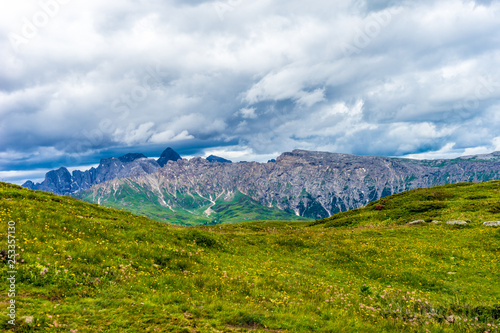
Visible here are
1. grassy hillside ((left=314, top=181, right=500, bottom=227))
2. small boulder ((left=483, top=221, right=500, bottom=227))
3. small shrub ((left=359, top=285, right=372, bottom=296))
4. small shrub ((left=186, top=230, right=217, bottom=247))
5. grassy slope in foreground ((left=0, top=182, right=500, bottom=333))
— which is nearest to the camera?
grassy slope in foreground ((left=0, top=182, right=500, bottom=333))

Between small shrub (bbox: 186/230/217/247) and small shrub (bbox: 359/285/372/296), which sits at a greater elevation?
small shrub (bbox: 186/230/217/247)

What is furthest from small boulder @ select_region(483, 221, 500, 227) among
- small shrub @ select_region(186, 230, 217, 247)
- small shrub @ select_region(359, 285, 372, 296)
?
small shrub @ select_region(186, 230, 217, 247)

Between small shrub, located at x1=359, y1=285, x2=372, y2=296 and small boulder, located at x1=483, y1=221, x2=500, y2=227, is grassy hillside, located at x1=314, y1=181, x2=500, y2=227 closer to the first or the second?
small boulder, located at x1=483, y1=221, x2=500, y2=227

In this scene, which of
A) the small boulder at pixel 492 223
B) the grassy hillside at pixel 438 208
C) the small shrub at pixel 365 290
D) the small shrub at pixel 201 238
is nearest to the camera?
the small shrub at pixel 365 290

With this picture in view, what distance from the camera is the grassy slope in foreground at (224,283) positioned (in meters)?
11.7

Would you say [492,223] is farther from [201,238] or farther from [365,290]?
[201,238]

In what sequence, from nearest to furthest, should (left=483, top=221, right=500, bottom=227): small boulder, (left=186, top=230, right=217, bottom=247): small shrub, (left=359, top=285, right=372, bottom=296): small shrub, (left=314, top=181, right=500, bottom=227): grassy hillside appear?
(left=359, top=285, right=372, bottom=296): small shrub → (left=186, top=230, right=217, bottom=247): small shrub → (left=483, top=221, right=500, bottom=227): small boulder → (left=314, top=181, right=500, bottom=227): grassy hillside

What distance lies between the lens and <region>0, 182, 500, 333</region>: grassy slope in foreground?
1166 cm

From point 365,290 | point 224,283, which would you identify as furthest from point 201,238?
point 365,290

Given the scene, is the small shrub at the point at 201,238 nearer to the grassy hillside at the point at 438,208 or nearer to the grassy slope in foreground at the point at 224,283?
the grassy slope in foreground at the point at 224,283

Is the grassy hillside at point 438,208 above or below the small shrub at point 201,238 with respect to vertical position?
below

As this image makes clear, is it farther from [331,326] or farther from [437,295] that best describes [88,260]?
[437,295]

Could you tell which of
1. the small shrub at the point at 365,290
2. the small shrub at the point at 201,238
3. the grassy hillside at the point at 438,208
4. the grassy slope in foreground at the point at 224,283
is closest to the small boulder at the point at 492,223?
the grassy hillside at the point at 438,208

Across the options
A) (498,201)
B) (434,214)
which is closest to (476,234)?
(434,214)
